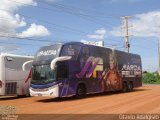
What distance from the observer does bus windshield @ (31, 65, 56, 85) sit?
21.1 m

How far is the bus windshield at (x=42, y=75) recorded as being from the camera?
21125 millimetres


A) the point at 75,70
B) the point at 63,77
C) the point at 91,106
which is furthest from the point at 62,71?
the point at 91,106

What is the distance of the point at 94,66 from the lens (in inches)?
990

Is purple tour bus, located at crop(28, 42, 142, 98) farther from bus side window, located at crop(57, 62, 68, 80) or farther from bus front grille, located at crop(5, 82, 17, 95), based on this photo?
bus front grille, located at crop(5, 82, 17, 95)

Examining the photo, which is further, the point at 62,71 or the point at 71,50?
the point at 71,50

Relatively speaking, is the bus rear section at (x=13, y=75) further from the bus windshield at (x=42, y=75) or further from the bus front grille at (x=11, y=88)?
the bus windshield at (x=42, y=75)

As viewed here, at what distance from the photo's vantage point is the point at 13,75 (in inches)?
950

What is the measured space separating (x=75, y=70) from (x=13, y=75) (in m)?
4.43

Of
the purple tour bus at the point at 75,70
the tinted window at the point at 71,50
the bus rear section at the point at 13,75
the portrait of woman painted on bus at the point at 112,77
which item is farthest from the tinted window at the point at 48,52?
the portrait of woman painted on bus at the point at 112,77

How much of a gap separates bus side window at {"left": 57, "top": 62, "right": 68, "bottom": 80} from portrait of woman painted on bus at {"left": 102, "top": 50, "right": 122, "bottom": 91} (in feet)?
17.0

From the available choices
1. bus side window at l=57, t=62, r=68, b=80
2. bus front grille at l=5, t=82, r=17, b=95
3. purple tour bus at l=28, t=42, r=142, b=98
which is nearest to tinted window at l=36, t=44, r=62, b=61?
purple tour bus at l=28, t=42, r=142, b=98

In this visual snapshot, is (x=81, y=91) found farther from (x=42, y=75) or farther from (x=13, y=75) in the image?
(x=13, y=75)

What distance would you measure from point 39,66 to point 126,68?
10531mm

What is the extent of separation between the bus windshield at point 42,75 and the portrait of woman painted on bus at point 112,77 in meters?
6.18
